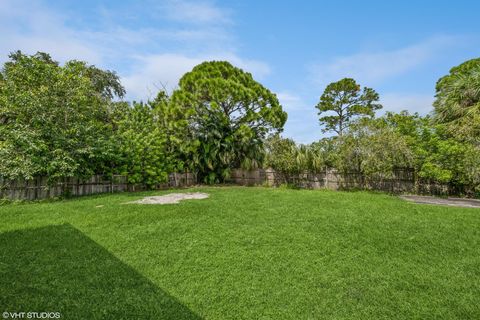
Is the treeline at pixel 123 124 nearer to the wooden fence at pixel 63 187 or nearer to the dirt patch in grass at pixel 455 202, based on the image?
the wooden fence at pixel 63 187

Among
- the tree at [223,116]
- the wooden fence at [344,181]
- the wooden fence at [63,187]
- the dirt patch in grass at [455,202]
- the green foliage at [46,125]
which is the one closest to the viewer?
the dirt patch in grass at [455,202]

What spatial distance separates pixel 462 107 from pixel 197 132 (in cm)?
1124

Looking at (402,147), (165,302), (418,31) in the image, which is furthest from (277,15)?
(165,302)

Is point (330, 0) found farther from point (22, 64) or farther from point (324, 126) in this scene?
point (324, 126)

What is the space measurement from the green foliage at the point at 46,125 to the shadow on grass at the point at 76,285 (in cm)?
413

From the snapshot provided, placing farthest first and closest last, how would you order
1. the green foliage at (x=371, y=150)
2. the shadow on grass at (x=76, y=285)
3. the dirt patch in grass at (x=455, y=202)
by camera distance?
the green foliage at (x=371, y=150), the dirt patch in grass at (x=455, y=202), the shadow on grass at (x=76, y=285)

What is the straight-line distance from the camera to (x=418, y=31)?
7.11 metres

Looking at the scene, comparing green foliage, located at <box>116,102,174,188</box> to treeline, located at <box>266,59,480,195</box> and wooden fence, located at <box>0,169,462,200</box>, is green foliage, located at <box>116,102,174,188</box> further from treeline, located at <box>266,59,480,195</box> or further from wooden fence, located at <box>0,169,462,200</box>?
treeline, located at <box>266,59,480,195</box>

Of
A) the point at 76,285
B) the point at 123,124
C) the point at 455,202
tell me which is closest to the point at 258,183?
the point at 123,124

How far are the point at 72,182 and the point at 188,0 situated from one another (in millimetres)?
6929

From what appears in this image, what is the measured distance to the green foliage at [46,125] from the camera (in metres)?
6.98

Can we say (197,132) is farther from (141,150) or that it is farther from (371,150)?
(371,150)

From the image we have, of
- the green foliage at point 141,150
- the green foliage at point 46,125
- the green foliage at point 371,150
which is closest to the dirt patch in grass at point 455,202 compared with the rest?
the green foliage at point 371,150

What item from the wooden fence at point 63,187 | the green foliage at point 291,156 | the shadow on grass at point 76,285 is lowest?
the shadow on grass at point 76,285
